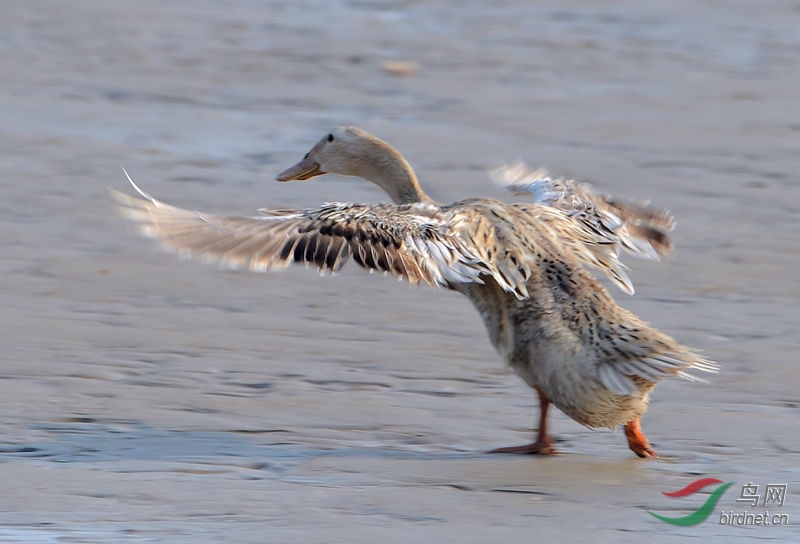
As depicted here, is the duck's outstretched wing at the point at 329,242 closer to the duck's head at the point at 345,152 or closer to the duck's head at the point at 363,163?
the duck's head at the point at 363,163

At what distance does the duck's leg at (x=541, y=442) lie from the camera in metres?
5.36

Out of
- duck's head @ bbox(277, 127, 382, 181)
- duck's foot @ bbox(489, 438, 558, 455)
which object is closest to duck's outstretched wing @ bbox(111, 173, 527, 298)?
duck's foot @ bbox(489, 438, 558, 455)

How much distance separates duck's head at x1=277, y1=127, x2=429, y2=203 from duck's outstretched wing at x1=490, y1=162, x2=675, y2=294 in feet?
1.97

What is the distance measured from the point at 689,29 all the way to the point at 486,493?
9.29 metres

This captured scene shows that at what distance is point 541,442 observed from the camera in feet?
17.7

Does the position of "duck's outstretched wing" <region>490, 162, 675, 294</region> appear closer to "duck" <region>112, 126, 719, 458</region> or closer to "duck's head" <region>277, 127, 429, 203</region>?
"duck" <region>112, 126, 719, 458</region>

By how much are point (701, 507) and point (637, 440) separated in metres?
0.58

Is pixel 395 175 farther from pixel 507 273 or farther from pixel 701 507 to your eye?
pixel 701 507

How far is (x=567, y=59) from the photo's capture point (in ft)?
40.1

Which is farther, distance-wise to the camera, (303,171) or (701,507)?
(303,171)

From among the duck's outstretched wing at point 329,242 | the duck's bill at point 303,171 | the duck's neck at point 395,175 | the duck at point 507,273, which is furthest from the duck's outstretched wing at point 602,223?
the duck's bill at point 303,171

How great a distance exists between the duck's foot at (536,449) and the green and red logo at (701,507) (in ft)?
1.83

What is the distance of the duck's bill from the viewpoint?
7121 millimetres

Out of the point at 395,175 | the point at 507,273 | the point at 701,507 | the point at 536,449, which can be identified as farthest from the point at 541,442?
the point at 395,175
